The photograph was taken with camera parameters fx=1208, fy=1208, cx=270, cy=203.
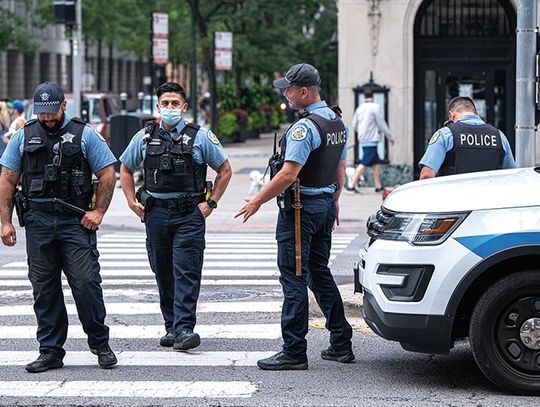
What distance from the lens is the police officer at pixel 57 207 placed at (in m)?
8.01

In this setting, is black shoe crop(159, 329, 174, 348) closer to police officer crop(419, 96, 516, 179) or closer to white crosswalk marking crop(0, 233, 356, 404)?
white crosswalk marking crop(0, 233, 356, 404)

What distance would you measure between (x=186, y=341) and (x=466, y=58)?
16.5 m

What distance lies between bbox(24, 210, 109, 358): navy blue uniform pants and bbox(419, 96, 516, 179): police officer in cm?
262

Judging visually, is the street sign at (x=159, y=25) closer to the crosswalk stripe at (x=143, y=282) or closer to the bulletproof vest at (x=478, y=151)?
the crosswalk stripe at (x=143, y=282)

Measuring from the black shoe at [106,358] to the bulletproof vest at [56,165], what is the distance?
0.98 metres

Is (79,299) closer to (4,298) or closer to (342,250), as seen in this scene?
(4,298)

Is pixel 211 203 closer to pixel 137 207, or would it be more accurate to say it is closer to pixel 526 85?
pixel 137 207

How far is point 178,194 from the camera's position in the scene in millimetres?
8594

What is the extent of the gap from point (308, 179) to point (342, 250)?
764cm

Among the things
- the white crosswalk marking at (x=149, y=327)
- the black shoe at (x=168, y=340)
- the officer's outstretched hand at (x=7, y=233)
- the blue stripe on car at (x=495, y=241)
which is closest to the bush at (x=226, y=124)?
the white crosswalk marking at (x=149, y=327)

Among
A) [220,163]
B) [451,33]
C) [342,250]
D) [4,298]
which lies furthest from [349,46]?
[220,163]

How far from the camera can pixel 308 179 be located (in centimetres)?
805

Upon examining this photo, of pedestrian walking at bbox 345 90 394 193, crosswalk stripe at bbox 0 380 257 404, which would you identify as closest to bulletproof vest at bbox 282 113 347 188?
crosswalk stripe at bbox 0 380 257 404

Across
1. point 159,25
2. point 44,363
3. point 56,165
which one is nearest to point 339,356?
point 44,363
